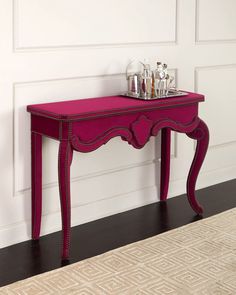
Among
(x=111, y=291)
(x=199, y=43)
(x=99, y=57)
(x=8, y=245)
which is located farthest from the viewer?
(x=199, y=43)

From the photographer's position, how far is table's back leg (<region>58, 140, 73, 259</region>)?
3309mm

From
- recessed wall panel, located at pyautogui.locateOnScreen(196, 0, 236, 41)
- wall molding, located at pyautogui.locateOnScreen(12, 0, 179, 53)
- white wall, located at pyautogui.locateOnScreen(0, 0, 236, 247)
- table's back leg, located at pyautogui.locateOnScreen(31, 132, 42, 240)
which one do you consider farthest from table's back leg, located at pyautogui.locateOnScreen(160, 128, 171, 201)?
table's back leg, located at pyautogui.locateOnScreen(31, 132, 42, 240)

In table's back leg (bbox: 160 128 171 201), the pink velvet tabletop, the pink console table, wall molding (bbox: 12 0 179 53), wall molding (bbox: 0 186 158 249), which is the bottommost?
wall molding (bbox: 0 186 158 249)

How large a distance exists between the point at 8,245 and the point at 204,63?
2.04m

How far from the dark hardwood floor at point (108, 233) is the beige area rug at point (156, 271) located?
0.10 metres

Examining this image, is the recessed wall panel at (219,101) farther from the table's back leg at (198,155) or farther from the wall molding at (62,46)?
the table's back leg at (198,155)

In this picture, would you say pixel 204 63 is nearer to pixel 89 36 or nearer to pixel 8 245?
pixel 89 36

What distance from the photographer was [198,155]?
162 inches

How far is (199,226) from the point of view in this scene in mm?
3943

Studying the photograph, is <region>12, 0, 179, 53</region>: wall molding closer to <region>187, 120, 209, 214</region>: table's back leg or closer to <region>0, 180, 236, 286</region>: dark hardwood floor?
<region>187, 120, 209, 214</region>: table's back leg

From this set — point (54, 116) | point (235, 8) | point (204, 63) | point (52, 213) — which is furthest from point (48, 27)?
point (235, 8)

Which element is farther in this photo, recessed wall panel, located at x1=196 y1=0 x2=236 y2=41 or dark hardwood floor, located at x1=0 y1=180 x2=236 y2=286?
recessed wall panel, located at x1=196 y1=0 x2=236 y2=41

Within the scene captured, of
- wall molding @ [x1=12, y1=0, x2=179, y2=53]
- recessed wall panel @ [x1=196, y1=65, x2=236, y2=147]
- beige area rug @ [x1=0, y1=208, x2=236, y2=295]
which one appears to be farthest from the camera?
recessed wall panel @ [x1=196, y1=65, x2=236, y2=147]

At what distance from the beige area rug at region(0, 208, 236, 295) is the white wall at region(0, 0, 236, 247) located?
57 centimetres
